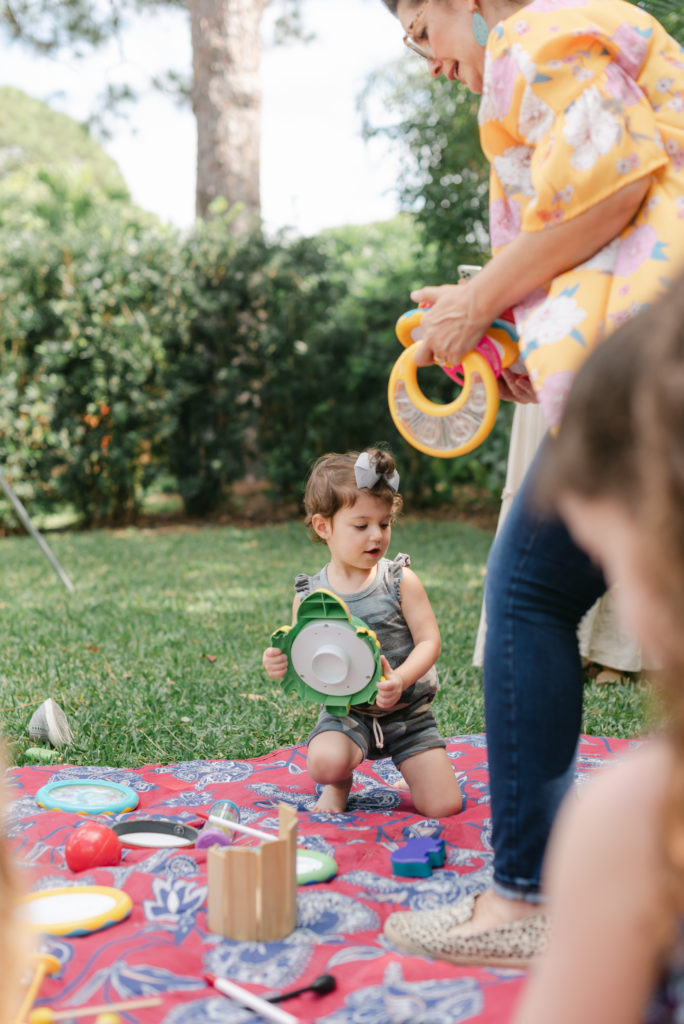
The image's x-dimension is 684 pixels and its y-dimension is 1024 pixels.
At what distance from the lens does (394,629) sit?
2.71 m

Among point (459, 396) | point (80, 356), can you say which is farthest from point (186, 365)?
point (459, 396)

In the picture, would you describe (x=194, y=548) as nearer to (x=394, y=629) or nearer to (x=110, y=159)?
(x=394, y=629)

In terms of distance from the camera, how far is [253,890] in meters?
1.67

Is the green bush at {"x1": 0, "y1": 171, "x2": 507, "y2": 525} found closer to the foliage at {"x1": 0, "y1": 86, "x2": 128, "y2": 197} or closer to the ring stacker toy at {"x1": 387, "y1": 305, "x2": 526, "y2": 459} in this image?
the ring stacker toy at {"x1": 387, "y1": 305, "x2": 526, "y2": 459}

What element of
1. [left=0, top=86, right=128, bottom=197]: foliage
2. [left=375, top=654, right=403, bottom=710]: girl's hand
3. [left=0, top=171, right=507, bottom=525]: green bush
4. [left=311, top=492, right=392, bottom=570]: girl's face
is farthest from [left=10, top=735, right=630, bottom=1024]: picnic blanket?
[left=0, top=86, right=128, bottom=197]: foliage

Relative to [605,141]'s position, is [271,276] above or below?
above

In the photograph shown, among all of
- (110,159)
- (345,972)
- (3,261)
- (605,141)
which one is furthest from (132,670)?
(110,159)

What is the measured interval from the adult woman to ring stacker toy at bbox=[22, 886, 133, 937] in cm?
53

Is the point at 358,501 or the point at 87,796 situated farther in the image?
the point at 358,501

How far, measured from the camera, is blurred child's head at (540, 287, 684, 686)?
0.88 metres

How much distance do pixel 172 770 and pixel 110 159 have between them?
31.8m

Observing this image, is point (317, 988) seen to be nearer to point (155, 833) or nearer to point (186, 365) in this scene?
point (155, 833)

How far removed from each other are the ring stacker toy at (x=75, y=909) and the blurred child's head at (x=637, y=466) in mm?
1218

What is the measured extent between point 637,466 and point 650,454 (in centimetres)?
4
